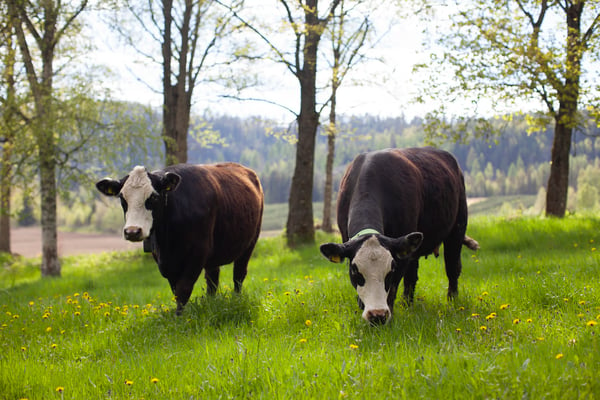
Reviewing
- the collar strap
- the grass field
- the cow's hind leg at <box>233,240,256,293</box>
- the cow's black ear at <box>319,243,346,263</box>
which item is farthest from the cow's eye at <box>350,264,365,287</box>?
the cow's hind leg at <box>233,240,256,293</box>

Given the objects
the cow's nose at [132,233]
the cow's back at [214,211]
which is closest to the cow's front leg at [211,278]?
the cow's back at [214,211]

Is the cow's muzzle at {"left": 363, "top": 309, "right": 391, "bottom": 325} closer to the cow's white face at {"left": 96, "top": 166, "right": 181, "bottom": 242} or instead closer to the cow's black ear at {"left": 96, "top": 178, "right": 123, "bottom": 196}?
the cow's white face at {"left": 96, "top": 166, "right": 181, "bottom": 242}

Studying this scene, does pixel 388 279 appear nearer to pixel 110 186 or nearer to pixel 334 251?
pixel 334 251

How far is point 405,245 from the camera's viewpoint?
4.83 meters

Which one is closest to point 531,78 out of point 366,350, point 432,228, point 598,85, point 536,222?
point 598,85

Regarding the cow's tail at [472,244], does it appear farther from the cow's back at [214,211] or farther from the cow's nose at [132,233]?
the cow's nose at [132,233]

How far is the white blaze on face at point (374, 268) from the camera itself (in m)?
4.70

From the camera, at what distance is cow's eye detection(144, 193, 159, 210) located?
6043 mm

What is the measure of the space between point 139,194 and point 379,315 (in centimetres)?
325

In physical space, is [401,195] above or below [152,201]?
above

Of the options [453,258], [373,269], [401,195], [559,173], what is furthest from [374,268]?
[559,173]

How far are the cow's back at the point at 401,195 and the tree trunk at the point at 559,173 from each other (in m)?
9.88

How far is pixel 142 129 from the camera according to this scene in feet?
51.7

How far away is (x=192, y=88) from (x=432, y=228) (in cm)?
1581
